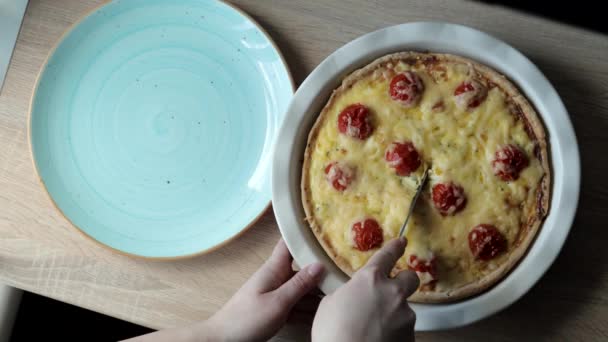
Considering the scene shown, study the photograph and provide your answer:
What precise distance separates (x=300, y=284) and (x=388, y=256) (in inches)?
11.5

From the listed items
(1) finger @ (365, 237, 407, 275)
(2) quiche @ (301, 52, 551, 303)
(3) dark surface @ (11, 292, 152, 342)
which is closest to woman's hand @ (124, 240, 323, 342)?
(2) quiche @ (301, 52, 551, 303)

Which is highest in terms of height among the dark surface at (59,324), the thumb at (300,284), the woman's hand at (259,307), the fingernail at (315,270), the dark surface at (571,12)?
the dark surface at (571,12)

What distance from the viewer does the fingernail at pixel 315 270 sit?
1411 mm

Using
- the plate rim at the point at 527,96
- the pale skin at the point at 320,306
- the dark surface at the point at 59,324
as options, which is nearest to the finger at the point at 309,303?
the pale skin at the point at 320,306

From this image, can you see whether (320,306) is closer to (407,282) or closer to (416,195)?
(407,282)

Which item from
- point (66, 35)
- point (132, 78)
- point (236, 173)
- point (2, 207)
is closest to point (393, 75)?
point (236, 173)

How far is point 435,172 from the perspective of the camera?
1.39m

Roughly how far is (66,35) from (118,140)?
0.34 meters

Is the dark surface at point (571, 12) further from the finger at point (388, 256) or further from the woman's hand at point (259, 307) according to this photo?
the woman's hand at point (259, 307)

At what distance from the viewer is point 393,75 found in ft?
4.75

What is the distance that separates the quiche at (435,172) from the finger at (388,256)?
0.12 m

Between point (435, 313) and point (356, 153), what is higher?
point (356, 153)

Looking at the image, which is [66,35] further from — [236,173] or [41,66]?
[236,173]

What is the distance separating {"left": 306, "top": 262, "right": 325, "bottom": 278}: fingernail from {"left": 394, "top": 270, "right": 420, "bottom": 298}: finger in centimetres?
25
